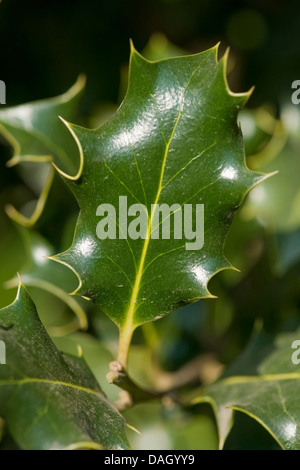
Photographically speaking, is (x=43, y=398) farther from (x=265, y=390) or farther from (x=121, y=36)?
(x=121, y=36)

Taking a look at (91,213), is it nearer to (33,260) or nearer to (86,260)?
(86,260)

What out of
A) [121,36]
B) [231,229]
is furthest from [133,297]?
[121,36]

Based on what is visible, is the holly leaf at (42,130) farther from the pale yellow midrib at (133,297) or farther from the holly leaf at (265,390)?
the holly leaf at (265,390)

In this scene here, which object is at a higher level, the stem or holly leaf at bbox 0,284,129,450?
the stem

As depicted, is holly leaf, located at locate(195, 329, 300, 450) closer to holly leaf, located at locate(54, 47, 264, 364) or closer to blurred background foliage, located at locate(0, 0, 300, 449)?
blurred background foliage, located at locate(0, 0, 300, 449)

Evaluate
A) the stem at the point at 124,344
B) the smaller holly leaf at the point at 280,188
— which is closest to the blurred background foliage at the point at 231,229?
the smaller holly leaf at the point at 280,188

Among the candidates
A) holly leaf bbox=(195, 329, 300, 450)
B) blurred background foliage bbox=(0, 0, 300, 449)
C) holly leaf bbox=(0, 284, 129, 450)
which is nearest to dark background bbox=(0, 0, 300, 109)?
blurred background foliage bbox=(0, 0, 300, 449)
